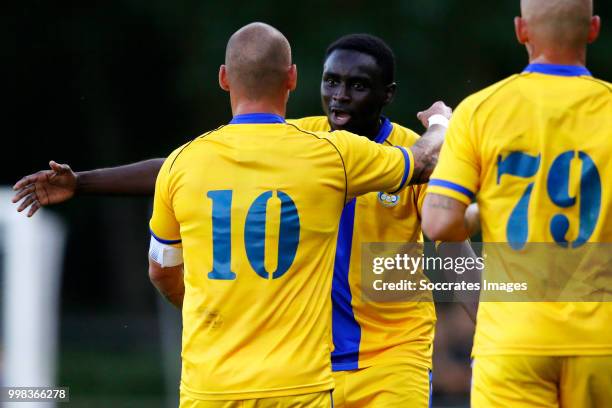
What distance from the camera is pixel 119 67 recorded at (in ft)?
65.2

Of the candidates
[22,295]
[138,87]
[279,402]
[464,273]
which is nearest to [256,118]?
[279,402]

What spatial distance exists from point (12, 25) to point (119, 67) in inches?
72.3

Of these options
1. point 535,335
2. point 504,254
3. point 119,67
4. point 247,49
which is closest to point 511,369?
point 535,335

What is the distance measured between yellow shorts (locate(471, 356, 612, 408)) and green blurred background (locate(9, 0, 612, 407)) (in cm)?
1049

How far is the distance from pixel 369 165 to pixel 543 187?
0.92 metres

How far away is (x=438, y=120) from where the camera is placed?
579 centimetres

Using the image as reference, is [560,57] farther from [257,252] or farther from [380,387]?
[380,387]

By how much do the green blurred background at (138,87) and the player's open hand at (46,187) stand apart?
898cm

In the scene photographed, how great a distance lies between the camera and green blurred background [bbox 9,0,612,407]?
15.7 meters

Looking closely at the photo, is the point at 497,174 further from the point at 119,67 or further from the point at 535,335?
the point at 119,67

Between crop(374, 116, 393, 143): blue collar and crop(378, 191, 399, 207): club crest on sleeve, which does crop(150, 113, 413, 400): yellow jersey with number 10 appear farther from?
crop(374, 116, 393, 143): blue collar

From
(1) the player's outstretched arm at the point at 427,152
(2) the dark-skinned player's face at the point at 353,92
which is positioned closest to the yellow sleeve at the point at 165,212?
(1) the player's outstretched arm at the point at 427,152

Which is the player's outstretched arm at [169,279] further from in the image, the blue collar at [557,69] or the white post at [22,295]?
the white post at [22,295]

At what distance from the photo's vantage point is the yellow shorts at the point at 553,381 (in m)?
4.63
